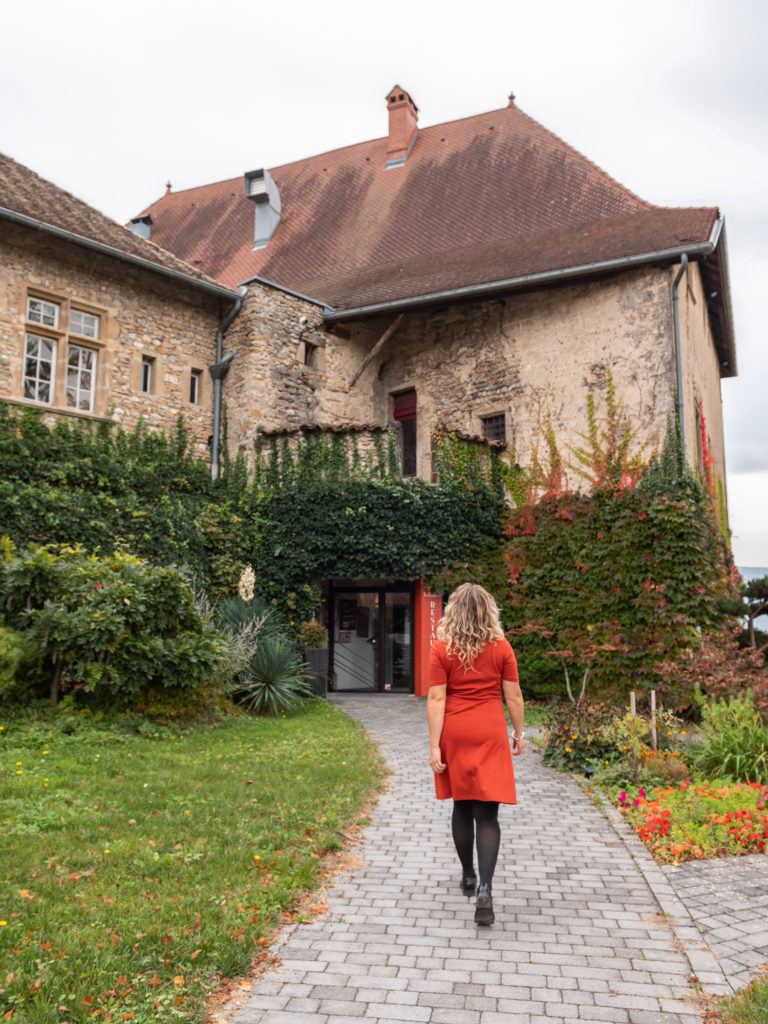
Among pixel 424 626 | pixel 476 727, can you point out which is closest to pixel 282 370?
pixel 424 626

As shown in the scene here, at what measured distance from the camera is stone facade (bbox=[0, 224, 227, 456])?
1333 centimetres

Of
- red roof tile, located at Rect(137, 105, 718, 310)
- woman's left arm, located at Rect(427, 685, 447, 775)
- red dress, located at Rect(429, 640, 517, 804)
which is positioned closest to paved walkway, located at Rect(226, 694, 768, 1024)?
red dress, located at Rect(429, 640, 517, 804)

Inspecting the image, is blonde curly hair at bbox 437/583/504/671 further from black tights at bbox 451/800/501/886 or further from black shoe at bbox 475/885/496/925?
black shoe at bbox 475/885/496/925

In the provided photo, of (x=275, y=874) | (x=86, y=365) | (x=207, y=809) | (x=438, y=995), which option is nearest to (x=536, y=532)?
(x=86, y=365)

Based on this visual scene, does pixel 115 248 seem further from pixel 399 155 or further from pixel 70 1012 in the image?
pixel 70 1012

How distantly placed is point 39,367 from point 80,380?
0.81 m

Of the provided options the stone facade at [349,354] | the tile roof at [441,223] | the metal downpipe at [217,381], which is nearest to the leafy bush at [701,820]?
the stone facade at [349,354]

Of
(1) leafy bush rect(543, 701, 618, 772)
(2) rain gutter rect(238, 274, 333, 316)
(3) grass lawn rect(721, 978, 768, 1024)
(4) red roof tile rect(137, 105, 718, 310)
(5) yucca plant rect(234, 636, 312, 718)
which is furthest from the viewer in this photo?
(2) rain gutter rect(238, 274, 333, 316)

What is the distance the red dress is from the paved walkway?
0.67 m

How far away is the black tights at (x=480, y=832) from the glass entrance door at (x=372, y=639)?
38.5ft

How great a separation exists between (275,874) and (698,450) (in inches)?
528

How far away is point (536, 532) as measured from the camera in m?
15.0

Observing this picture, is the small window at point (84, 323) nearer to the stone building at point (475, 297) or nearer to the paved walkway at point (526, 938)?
the stone building at point (475, 297)

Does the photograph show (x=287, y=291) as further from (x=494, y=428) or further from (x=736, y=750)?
(x=736, y=750)
